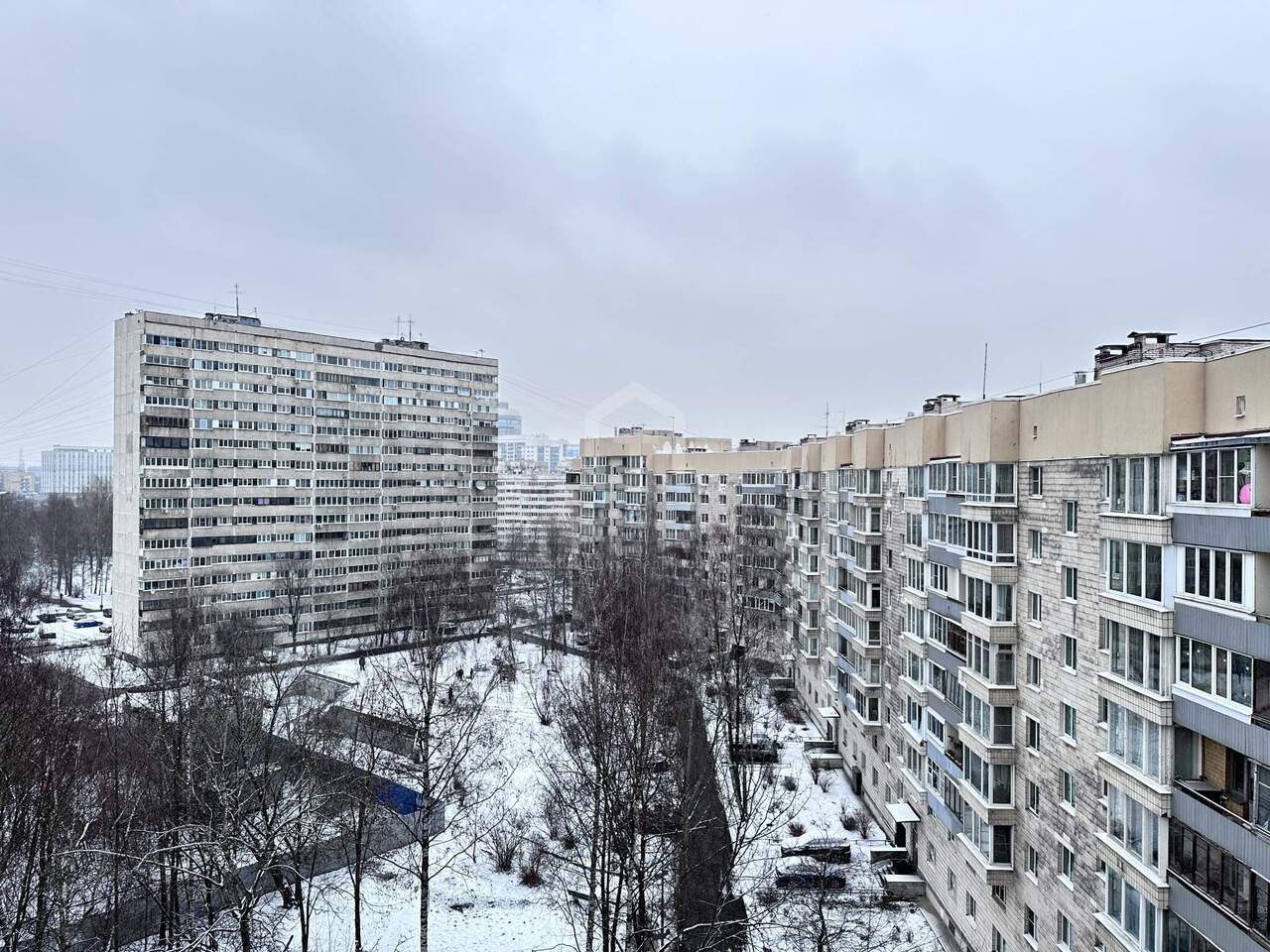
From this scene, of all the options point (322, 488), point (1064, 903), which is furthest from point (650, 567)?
point (1064, 903)

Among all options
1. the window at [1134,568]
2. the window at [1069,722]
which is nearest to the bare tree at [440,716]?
the window at [1069,722]

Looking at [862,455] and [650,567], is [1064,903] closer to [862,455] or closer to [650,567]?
[862,455]

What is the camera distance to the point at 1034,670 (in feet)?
54.0

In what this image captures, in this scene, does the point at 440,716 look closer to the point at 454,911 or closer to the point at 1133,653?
the point at 454,911

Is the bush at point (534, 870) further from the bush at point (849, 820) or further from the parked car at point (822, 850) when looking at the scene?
the bush at point (849, 820)

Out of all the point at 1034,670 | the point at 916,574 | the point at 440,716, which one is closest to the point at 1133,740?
the point at 1034,670

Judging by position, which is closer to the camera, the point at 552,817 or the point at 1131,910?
the point at 1131,910

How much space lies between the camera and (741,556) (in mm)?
44344

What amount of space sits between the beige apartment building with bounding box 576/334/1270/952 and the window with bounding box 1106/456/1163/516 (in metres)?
0.04

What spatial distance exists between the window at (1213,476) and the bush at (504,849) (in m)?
19.0

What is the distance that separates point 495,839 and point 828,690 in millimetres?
16583

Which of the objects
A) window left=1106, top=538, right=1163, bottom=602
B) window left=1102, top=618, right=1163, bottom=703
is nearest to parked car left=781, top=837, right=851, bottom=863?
window left=1102, top=618, right=1163, bottom=703

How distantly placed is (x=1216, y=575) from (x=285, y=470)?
50852 mm

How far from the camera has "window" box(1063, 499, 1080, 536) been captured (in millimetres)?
14898
